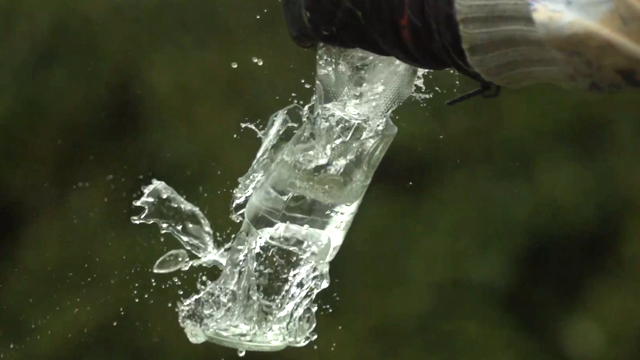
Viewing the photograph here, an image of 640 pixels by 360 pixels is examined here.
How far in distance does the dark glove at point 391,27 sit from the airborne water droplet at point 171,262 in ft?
3.27

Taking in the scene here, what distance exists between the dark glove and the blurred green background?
919 millimetres

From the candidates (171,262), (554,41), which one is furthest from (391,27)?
(171,262)

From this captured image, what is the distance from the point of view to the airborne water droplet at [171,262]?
152cm

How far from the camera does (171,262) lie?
5.08ft

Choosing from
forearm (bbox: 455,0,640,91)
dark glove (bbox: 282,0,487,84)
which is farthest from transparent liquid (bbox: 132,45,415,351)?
forearm (bbox: 455,0,640,91)

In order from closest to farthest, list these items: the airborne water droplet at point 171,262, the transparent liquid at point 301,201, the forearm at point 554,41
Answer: the forearm at point 554,41 → the transparent liquid at point 301,201 → the airborne water droplet at point 171,262

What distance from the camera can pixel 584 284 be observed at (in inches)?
60.0

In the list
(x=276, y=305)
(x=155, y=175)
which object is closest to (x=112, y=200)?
(x=155, y=175)

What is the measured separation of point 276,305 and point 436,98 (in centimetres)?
70

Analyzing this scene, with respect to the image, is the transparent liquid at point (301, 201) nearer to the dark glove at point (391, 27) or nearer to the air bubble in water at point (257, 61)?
the dark glove at point (391, 27)

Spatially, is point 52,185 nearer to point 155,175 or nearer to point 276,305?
point 155,175

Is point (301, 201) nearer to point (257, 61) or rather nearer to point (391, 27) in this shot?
point (391, 27)

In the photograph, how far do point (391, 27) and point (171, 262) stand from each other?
3.76 feet

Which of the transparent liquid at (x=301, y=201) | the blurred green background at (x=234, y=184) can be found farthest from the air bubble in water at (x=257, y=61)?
the transparent liquid at (x=301, y=201)
